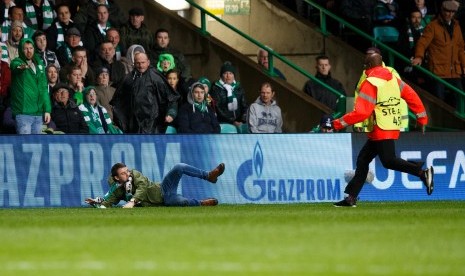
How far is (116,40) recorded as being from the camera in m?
23.7

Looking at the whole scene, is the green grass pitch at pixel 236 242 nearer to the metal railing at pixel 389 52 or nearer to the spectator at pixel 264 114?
the spectator at pixel 264 114

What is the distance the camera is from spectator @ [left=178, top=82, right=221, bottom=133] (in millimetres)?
23094

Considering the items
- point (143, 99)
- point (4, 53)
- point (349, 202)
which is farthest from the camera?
point (143, 99)

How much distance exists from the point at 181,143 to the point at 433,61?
704 centimetres

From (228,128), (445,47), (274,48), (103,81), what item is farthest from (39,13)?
(445,47)

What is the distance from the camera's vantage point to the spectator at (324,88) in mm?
25734

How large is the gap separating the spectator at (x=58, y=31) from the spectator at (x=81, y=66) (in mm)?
485

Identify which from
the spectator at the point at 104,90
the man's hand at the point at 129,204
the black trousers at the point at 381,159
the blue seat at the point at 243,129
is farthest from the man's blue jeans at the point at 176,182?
the blue seat at the point at 243,129

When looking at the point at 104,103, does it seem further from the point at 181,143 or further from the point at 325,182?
the point at 325,182

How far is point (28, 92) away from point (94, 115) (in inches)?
59.0

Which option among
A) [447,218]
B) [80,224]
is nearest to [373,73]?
[447,218]

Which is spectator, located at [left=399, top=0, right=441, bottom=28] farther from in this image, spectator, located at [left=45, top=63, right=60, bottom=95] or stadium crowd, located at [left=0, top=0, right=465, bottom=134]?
spectator, located at [left=45, top=63, right=60, bottom=95]

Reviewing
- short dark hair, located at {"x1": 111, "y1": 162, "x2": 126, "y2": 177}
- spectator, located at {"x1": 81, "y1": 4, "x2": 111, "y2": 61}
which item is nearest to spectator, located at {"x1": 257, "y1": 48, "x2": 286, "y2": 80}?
spectator, located at {"x1": 81, "y1": 4, "x2": 111, "y2": 61}

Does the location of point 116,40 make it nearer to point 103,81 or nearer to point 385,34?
point 103,81
